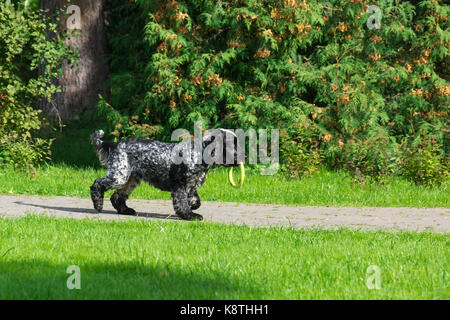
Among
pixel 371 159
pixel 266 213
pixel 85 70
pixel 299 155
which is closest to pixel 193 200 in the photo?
pixel 266 213

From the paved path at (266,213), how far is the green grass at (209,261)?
818 mm

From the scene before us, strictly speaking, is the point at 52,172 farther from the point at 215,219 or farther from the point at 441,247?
the point at 441,247

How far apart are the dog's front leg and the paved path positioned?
354mm

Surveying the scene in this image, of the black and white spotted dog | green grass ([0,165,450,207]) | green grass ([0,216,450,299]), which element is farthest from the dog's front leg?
green grass ([0,165,450,207])

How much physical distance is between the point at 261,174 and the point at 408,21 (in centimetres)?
500

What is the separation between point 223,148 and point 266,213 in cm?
179

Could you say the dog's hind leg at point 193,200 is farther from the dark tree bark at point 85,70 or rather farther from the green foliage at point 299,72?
the dark tree bark at point 85,70

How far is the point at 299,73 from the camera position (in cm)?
1364

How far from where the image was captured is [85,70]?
16.0 m

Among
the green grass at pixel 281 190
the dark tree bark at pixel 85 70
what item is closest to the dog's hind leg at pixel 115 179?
the green grass at pixel 281 190

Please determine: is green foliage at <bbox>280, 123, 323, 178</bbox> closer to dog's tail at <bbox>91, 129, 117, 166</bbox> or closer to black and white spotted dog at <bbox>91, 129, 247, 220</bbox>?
black and white spotted dog at <bbox>91, 129, 247, 220</bbox>

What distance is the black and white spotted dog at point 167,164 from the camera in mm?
8086
